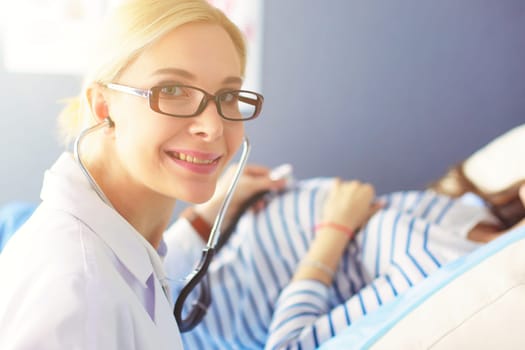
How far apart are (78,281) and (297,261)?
0.93 meters

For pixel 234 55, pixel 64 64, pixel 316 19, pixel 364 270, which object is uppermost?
pixel 316 19

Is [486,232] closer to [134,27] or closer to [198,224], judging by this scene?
Result: [198,224]

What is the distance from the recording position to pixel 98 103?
748mm

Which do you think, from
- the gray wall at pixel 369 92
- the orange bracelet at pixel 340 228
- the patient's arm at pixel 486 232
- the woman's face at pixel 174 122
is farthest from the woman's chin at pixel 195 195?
the gray wall at pixel 369 92

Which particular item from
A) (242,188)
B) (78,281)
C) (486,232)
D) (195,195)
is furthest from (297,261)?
(78,281)

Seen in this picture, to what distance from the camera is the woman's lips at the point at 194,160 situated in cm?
72

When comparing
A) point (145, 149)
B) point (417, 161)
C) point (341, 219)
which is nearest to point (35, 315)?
point (145, 149)

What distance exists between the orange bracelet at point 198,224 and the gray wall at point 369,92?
677 millimetres

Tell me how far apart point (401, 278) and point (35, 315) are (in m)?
0.82

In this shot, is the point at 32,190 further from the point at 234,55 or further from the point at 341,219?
the point at 234,55

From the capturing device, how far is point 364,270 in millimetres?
1324

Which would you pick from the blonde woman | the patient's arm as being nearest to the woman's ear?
the blonde woman

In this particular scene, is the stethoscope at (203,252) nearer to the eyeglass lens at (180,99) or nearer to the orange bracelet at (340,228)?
the eyeglass lens at (180,99)

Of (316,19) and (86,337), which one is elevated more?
(316,19)
